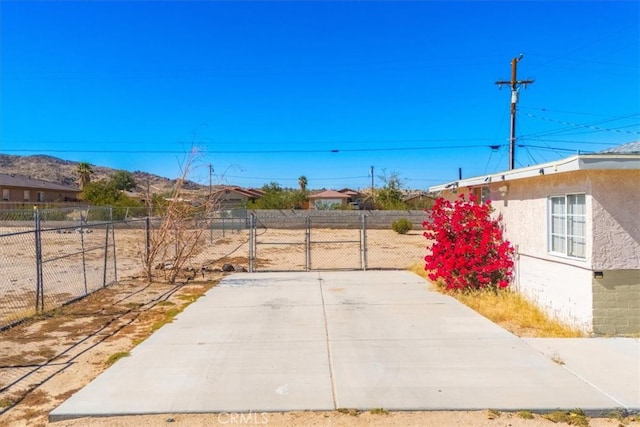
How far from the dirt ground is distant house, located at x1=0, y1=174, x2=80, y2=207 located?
40001 mm

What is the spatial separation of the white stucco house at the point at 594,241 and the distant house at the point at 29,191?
1774 inches

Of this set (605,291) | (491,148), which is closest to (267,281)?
(605,291)

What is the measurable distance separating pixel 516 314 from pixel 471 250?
201 centimetres

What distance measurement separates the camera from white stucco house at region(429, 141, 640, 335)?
646 cm

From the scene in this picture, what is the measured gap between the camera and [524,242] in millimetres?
8672

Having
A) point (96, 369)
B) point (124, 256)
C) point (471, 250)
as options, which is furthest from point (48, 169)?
point (96, 369)

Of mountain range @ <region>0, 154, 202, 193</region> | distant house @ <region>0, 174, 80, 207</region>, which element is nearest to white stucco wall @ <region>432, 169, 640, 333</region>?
distant house @ <region>0, 174, 80, 207</region>

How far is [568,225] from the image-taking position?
716 centimetres

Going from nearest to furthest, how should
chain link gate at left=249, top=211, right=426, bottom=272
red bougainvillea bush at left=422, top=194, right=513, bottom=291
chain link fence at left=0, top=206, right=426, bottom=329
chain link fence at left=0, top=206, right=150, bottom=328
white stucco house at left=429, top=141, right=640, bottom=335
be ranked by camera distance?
white stucco house at left=429, top=141, right=640, bottom=335, chain link fence at left=0, top=206, right=150, bottom=328, red bougainvillea bush at left=422, top=194, right=513, bottom=291, chain link fence at left=0, top=206, right=426, bottom=329, chain link gate at left=249, top=211, right=426, bottom=272

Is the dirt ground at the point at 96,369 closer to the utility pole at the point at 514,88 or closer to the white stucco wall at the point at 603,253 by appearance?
the white stucco wall at the point at 603,253

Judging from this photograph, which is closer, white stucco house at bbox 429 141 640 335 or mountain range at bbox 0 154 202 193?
white stucco house at bbox 429 141 640 335

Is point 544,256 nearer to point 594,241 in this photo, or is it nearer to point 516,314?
point 516,314

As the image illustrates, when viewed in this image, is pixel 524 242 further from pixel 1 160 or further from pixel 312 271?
pixel 1 160

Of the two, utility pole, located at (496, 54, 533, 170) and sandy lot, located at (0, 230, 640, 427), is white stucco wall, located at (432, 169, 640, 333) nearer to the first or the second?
sandy lot, located at (0, 230, 640, 427)
